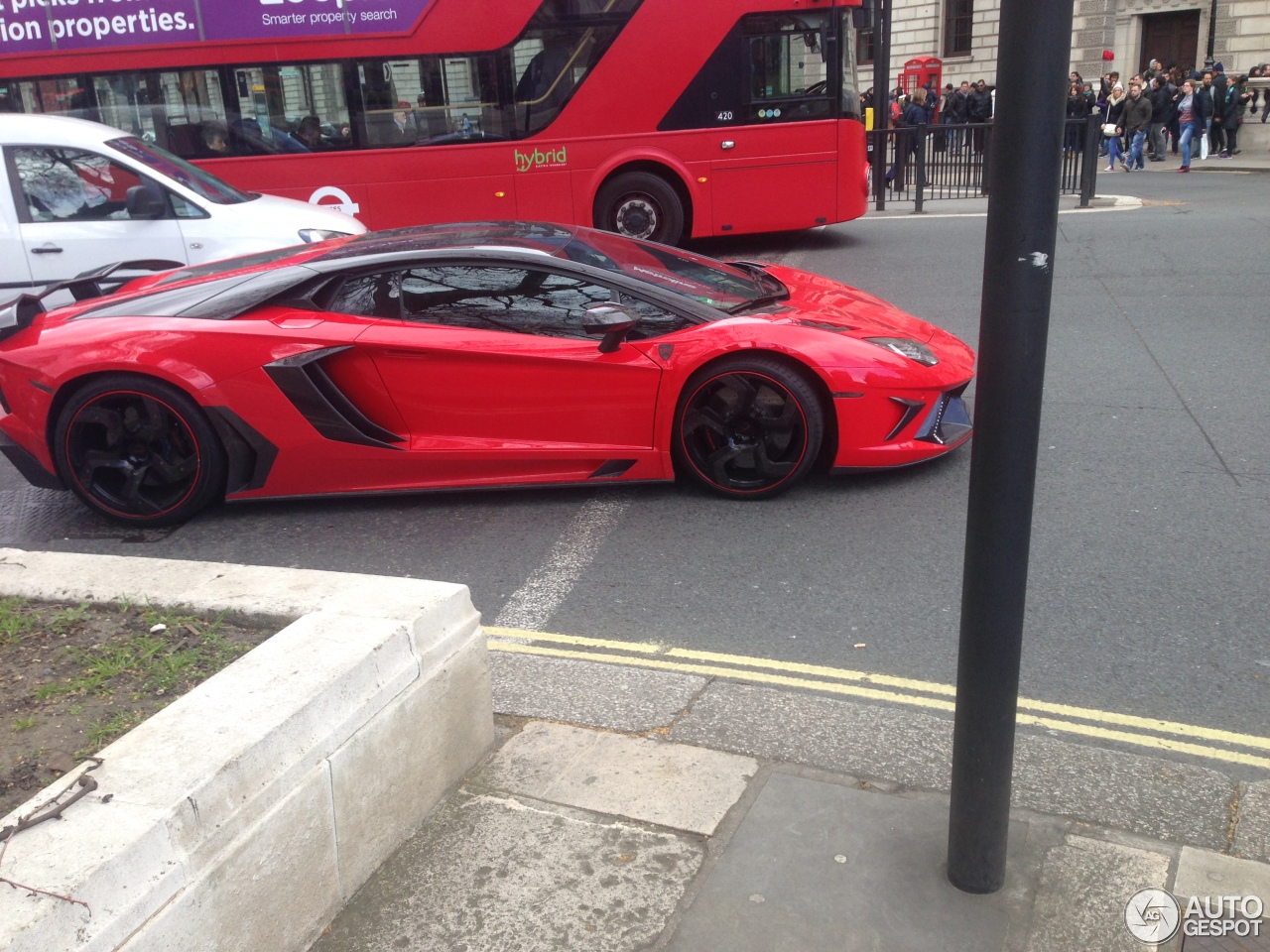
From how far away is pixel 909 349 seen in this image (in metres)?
5.42

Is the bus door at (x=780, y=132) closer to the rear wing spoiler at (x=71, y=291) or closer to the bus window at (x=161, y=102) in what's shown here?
the bus window at (x=161, y=102)

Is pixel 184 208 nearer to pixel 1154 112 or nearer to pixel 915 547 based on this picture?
pixel 915 547

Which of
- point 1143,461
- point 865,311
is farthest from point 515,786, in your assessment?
point 1143,461

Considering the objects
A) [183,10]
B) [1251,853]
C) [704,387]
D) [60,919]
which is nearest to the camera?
[60,919]

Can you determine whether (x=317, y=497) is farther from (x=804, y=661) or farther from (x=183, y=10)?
(x=183, y=10)

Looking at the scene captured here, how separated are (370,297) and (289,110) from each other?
8044 millimetres

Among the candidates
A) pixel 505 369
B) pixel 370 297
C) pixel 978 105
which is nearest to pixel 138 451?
pixel 370 297

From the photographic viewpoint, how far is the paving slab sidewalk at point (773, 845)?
2523 mm

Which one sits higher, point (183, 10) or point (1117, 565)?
point (183, 10)

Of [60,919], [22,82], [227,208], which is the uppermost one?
[22,82]

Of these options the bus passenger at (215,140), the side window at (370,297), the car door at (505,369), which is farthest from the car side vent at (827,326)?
the bus passenger at (215,140)

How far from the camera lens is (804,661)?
12.8ft

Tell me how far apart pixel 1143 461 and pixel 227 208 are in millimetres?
6781

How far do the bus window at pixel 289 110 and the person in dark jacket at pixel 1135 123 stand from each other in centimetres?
1686
